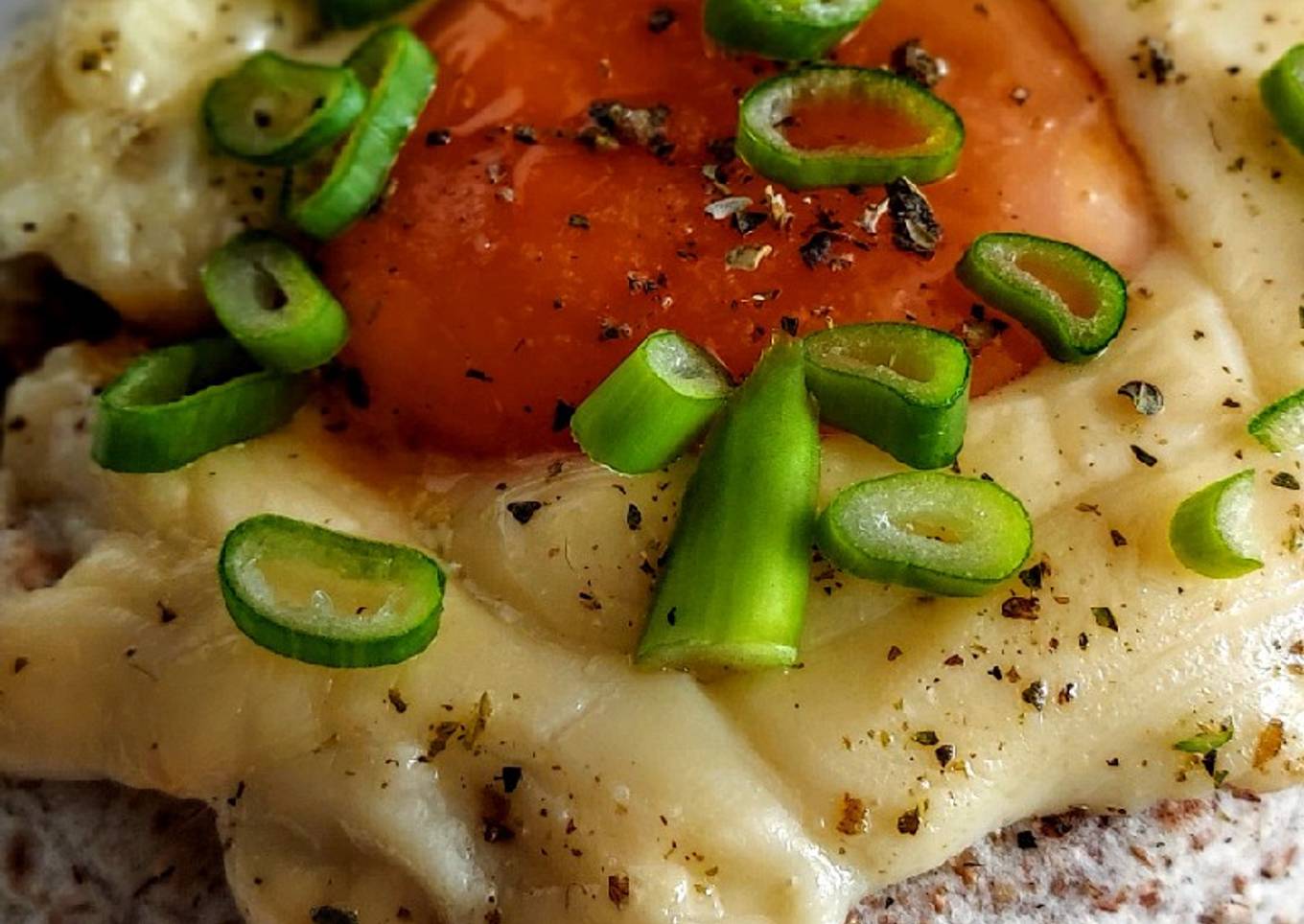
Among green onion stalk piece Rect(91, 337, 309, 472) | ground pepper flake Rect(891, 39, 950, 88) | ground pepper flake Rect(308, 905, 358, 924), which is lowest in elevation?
ground pepper flake Rect(308, 905, 358, 924)

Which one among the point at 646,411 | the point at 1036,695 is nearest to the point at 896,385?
the point at 646,411

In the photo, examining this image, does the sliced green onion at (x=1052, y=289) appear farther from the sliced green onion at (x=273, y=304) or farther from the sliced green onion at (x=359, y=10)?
the sliced green onion at (x=359, y=10)

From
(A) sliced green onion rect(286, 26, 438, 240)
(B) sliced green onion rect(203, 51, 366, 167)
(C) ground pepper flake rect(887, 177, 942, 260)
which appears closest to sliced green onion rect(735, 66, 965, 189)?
(C) ground pepper flake rect(887, 177, 942, 260)

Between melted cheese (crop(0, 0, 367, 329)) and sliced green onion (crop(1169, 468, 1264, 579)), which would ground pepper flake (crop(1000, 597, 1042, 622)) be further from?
melted cheese (crop(0, 0, 367, 329))

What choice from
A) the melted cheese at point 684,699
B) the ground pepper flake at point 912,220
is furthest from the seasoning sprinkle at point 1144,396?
the ground pepper flake at point 912,220

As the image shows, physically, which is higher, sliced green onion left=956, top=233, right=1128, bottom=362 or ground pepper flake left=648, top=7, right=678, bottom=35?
ground pepper flake left=648, top=7, right=678, bottom=35

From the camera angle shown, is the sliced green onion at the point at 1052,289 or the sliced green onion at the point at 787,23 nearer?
the sliced green onion at the point at 1052,289
